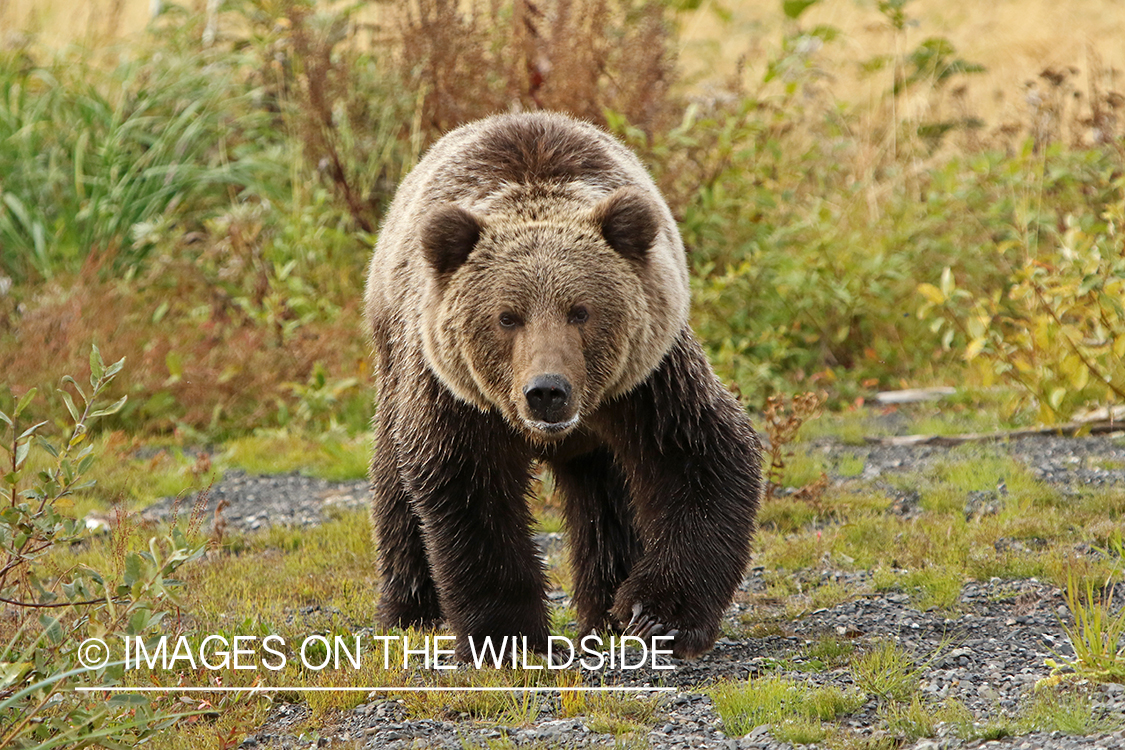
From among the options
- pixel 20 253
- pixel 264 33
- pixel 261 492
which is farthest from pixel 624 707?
pixel 264 33

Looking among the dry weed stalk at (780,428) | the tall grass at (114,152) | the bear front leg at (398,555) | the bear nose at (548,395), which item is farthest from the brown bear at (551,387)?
the tall grass at (114,152)

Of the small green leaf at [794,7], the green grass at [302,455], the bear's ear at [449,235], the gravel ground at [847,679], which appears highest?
the small green leaf at [794,7]

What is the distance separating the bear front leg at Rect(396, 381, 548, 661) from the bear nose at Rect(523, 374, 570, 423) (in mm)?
490

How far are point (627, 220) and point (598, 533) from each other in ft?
4.76

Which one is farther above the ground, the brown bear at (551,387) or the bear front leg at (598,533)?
the brown bear at (551,387)

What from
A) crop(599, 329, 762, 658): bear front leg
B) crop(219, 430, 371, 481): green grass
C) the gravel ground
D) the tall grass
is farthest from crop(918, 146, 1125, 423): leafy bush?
the tall grass

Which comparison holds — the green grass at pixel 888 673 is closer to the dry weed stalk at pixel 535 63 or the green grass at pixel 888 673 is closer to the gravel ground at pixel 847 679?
the gravel ground at pixel 847 679

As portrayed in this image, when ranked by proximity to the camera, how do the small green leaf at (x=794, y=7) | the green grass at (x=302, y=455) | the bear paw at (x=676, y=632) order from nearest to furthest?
the bear paw at (x=676, y=632) < the green grass at (x=302, y=455) < the small green leaf at (x=794, y=7)

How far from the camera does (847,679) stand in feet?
13.4

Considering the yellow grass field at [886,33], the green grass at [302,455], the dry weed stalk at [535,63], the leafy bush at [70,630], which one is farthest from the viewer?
the yellow grass field at [886,33]

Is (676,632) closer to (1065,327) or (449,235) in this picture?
(449,235)

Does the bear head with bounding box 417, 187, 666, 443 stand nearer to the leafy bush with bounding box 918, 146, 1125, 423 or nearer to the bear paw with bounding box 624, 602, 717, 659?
the bear paw with bounding box 624, 602, 717, 659

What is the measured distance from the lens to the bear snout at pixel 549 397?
13.0ft

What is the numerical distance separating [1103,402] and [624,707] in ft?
14.4
